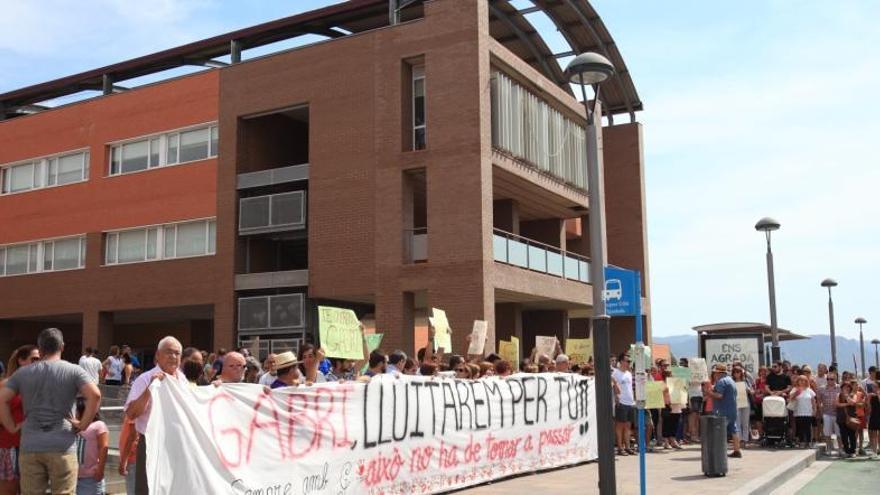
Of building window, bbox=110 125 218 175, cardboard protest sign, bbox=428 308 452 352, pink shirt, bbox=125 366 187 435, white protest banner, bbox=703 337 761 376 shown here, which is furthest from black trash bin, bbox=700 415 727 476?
building window, bbox=110 125 218 175

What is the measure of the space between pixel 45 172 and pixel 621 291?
29345mm

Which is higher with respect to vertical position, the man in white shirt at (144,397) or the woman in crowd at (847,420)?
the man in white shirt at (144,397)

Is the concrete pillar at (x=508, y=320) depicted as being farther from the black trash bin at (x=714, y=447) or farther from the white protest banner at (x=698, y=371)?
the black trash bin at (x=714, y=447)

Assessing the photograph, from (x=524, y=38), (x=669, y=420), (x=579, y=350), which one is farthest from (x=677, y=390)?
(x=524, y=38)

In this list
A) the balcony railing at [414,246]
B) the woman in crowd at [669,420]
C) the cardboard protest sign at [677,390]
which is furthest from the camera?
the balcony railing at [414,246]

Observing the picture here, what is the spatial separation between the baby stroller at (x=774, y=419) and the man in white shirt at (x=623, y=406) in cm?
438

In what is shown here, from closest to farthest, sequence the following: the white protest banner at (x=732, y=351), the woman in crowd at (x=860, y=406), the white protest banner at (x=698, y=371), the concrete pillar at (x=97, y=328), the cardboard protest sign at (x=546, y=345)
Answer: the woman in crowd at (x=860, y=406) → the white protest banner at (x=698, y=371) → the cardboard protest sign at (x=546, y=345) → the white protest banner at (x=732, y=351) → the concrete pillar at (x=97, y=328)

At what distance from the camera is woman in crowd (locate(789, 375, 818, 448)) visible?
63.8ft

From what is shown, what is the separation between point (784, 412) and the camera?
1950 centimetres

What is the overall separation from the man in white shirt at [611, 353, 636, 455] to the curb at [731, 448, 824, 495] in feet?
9.36

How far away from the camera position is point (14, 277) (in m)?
34.0

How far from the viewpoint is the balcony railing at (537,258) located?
25.8 m

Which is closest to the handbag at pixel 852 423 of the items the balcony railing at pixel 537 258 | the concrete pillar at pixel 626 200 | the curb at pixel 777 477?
the curb at pixel 777 477

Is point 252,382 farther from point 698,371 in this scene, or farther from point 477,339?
point 698,371
